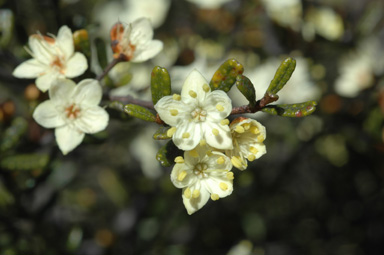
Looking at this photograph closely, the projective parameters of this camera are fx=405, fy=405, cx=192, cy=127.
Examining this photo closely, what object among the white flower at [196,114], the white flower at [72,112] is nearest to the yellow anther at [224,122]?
the white flower at [196,114]

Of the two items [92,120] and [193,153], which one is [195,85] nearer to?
[193,153]

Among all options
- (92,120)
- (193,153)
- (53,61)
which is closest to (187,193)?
(193,153)

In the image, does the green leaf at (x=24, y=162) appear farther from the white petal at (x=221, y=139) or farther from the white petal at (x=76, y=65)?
the white petal at (x=221, y=139)

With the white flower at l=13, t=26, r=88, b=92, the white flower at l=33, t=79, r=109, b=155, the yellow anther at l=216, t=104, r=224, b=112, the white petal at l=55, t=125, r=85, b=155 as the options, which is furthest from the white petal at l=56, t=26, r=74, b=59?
the yellow anther at l=216, t=104, r=224, b=112

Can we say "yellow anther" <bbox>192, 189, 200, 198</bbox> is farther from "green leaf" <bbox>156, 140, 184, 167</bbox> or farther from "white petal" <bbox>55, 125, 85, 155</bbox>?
"white petal" <bbox>55, 125, 85, 155</bbox>

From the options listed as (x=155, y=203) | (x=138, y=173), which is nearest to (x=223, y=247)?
(x=155, y=203)
